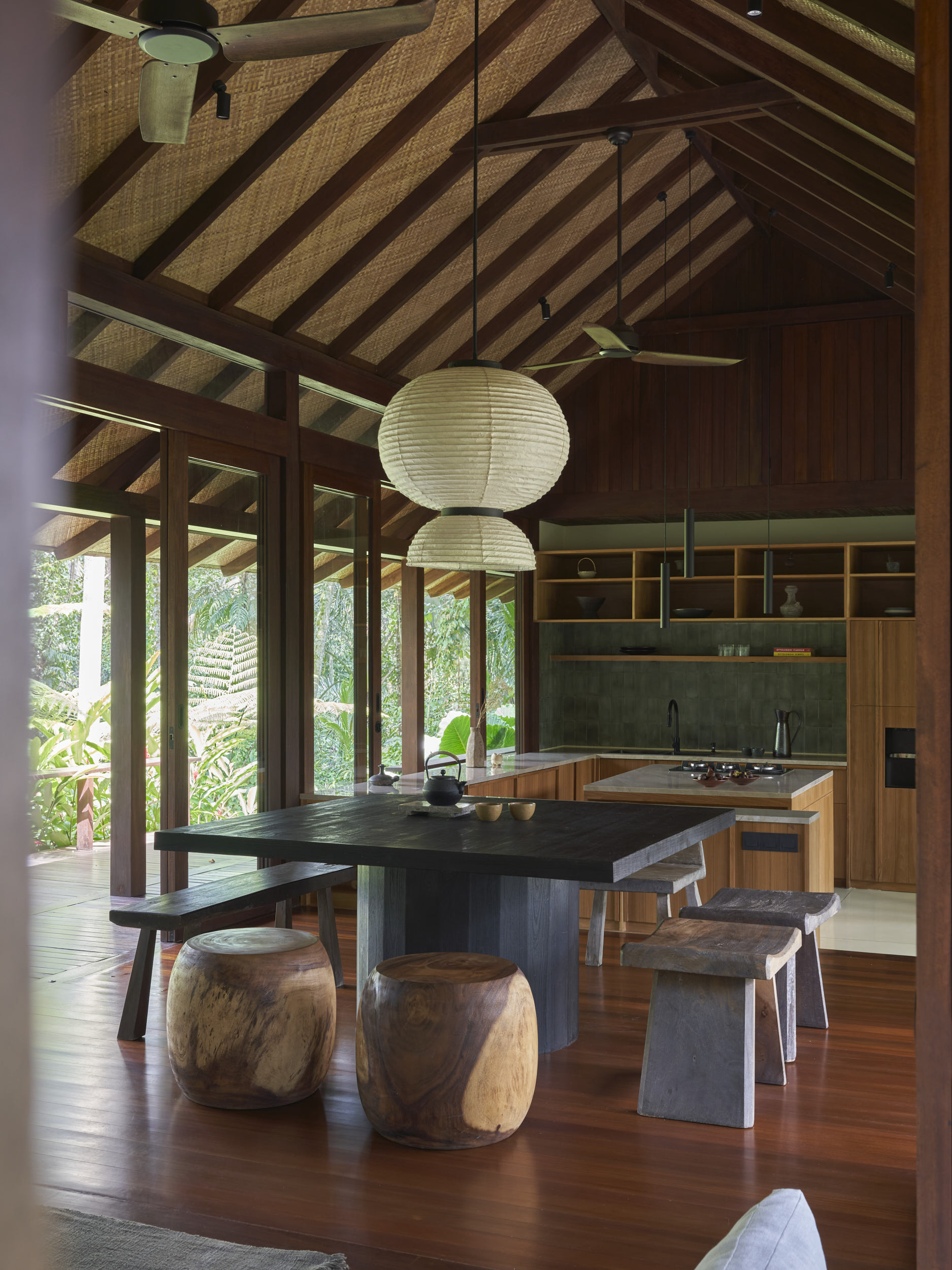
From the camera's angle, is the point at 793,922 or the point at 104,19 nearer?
the point at 104,19

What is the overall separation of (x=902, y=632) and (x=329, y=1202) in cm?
625

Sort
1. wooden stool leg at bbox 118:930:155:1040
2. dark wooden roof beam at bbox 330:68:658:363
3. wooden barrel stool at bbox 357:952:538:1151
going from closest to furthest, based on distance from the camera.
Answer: wooden barrel stool at bbox 357:952:538:1151 → wooden stool leg at bbox 118:930:155:1040 → dark wooden roof beam at bbox 330:68:658:363

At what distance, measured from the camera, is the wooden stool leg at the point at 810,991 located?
4457 mm

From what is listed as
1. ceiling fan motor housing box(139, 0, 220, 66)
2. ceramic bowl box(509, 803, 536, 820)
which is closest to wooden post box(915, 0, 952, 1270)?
ceiling fan motor housing box(139, 0, 220, 66)

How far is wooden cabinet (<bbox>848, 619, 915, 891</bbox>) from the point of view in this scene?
26.5 feet

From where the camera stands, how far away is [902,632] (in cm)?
806

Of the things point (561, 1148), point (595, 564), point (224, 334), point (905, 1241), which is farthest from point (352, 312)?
point (905, 1241)

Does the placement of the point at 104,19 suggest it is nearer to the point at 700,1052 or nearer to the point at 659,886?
the point at 700,1052

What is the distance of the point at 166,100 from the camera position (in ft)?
10.3

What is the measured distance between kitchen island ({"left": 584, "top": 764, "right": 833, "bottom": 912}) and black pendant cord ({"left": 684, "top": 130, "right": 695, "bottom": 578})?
1195 millimetres

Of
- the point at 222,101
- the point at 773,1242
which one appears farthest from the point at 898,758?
the point at 773,1242

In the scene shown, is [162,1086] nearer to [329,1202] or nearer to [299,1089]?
[299,1089]

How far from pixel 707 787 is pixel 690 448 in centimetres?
369

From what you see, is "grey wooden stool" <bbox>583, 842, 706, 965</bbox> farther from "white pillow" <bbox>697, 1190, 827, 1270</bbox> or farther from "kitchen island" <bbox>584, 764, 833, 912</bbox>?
"white pillow" <bbox>697, 1190, 827, 1270</bbox>
